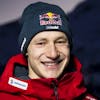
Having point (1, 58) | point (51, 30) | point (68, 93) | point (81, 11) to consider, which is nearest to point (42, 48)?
point (51, 30)

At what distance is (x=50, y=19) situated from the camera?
1830mm

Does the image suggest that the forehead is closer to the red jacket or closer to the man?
the man

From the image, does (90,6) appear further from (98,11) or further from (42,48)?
(42,48)

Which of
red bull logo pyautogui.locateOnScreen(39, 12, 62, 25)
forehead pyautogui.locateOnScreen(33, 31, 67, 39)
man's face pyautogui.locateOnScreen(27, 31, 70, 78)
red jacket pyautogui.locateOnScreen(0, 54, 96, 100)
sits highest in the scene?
red bull logo pyautogui.locateOnScreen(39, 12, 62, 25)

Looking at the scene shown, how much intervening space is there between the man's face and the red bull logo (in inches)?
1.7

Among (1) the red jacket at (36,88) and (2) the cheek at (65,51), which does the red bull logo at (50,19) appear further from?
(1) the red jacket at (36,88)

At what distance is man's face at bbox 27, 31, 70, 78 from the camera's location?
1783mm

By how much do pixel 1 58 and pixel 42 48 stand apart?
62 centimetres

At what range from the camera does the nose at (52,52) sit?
1.78 meters

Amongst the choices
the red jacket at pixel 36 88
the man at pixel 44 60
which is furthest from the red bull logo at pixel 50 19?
the red jacket at pixel 36 88

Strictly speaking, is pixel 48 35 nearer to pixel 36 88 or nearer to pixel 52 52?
pixel 52 52

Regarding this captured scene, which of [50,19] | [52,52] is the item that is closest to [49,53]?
[52,52]

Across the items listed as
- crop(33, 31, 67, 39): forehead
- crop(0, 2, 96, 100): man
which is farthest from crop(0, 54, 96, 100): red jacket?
crop(33, 31, 67, 39): forehead

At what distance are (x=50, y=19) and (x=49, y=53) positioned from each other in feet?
0.44
